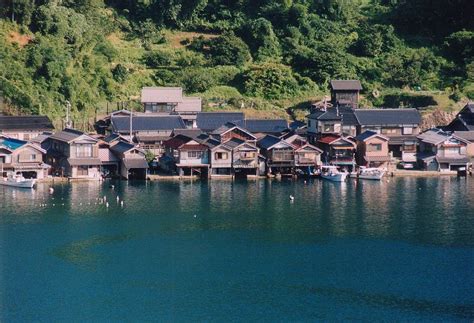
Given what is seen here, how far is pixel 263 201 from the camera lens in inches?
1570

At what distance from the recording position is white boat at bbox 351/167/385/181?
46.2 m

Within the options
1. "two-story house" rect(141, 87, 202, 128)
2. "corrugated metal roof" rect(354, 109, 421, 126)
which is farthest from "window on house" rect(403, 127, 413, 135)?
"two-story house" rect(141, 87, 202, 128)

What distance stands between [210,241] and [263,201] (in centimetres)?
769

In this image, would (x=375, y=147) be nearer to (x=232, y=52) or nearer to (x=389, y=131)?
(x=389, y=131)

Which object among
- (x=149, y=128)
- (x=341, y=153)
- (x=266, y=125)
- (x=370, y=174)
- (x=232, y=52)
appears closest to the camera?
(x=370, y=174)

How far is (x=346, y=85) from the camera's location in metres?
55.7

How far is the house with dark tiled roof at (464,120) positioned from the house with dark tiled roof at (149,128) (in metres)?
16.2

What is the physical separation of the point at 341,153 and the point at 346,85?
348 inches

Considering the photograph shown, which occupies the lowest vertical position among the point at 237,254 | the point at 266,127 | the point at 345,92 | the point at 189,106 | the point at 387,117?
the point at 237,254

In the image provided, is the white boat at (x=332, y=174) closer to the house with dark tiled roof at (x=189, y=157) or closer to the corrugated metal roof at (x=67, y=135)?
the house with dark tiled roof at (x=189, y=157)

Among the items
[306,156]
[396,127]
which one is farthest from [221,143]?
[396,127]

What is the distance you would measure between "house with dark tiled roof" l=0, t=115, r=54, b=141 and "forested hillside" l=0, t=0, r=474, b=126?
250cm

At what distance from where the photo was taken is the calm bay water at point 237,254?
84.1 ft

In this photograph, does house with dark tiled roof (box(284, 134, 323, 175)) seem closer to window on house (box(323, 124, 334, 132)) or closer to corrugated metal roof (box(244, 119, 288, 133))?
window on house (box(323, 124, 334, 132))
